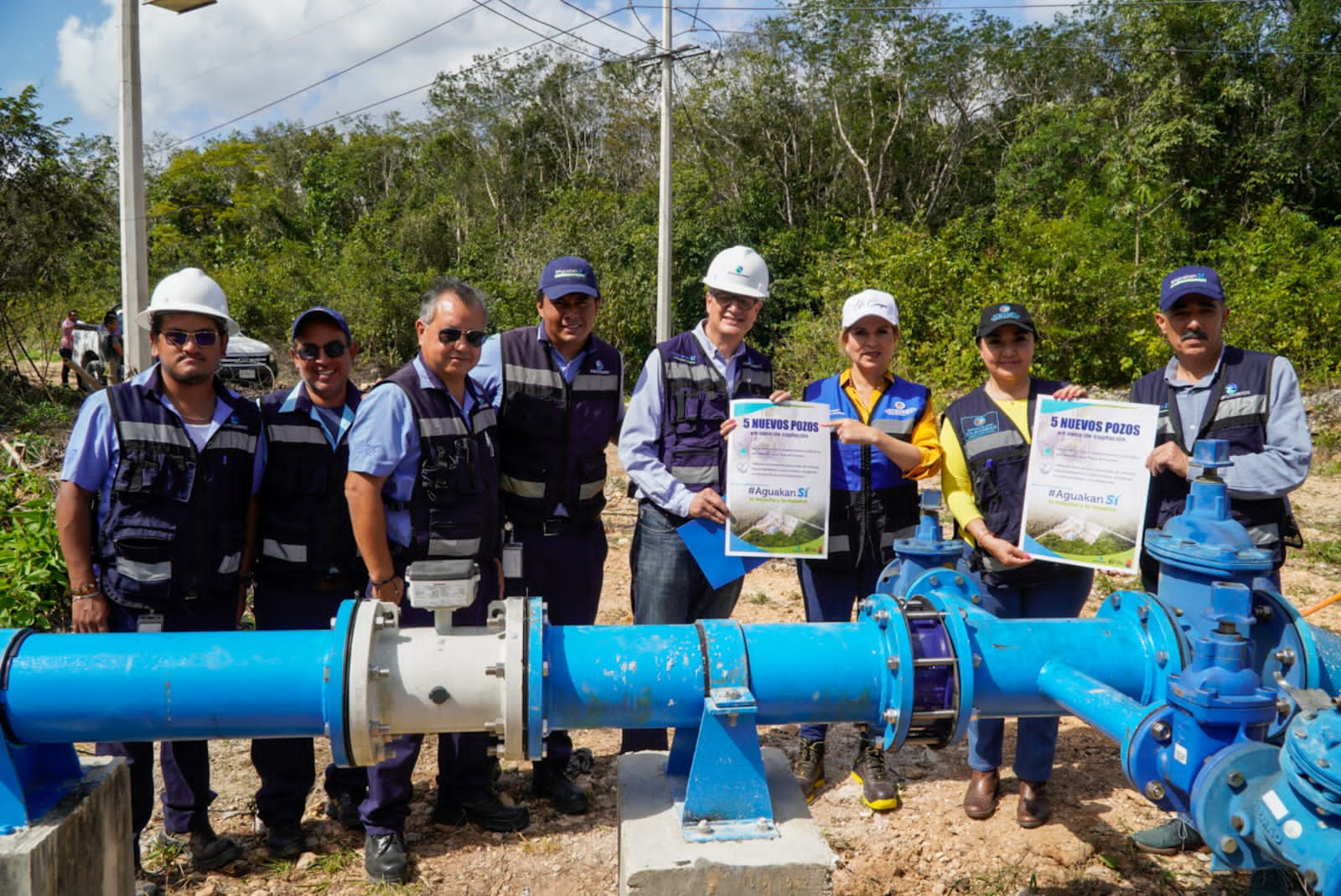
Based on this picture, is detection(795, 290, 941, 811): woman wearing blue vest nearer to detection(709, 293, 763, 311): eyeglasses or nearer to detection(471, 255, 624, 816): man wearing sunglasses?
detection(709, 293, 763, 311): eyeglasses

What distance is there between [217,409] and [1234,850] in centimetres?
303

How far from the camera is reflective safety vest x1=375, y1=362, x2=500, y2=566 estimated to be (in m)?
3.19

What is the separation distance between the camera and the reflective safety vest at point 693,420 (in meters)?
3.59

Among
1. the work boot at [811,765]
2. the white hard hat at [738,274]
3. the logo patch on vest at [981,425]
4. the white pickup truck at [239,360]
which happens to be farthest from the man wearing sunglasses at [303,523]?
the white pickup truck at [239,360]

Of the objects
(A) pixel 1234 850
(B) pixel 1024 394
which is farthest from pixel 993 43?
(A) pixel 1234 850

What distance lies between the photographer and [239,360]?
17.0 meters

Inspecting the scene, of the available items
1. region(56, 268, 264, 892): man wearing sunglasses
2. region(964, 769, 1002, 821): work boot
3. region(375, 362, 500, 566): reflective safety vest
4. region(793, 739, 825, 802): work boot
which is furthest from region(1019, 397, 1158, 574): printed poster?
region(56, 268, 264, 892): man wearing sunglasses

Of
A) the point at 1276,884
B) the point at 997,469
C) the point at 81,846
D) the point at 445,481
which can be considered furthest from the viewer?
the point at 997,469

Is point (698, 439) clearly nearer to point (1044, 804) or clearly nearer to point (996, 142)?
point (1044, 804)

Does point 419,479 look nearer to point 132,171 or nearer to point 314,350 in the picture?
point 314,350

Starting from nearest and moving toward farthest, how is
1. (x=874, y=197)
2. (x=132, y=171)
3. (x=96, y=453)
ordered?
(x=96, y=453) → (x=132, y=171) → (x=874, y=197)

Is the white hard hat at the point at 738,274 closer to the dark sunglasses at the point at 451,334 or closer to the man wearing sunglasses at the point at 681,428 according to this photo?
the man wearing sunglasses at the point at 681,428

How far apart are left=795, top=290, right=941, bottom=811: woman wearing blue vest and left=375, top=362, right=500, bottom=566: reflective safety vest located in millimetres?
1250

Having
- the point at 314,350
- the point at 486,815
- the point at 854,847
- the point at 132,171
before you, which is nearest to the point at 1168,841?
the point at 854,847
